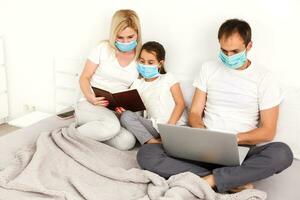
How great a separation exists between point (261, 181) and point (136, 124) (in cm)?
70

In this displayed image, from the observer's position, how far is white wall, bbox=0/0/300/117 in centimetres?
201

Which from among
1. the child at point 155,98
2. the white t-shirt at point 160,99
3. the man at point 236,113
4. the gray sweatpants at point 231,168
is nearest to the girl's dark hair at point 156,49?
the child at point 155,98

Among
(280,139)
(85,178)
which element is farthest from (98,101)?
(280,139)

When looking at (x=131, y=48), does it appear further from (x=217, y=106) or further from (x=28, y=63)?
(x=28, y=63)

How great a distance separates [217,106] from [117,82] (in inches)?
24.4

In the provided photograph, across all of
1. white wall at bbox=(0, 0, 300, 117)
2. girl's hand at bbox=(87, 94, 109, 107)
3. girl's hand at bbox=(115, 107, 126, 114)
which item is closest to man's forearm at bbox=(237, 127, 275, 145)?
white wall at bbox=(0, 0, 300, 117)

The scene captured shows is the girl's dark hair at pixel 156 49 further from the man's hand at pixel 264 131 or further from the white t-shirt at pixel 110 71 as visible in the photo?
the man's hand at pixel 264 131

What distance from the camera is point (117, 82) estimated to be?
2.30m

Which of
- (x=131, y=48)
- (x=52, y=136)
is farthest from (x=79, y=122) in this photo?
(x=131, y=48)

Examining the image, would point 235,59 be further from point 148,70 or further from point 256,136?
point 148,70

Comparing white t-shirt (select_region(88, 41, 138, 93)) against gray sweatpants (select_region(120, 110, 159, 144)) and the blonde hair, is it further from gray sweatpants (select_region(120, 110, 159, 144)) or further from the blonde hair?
gray sweatpants (select_region(120, 110, 159, 144))

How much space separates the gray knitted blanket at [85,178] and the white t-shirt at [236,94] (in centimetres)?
47

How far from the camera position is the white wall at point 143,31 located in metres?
2.01

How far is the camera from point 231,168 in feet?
5.46
